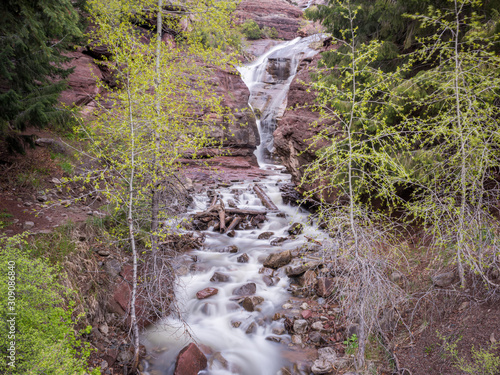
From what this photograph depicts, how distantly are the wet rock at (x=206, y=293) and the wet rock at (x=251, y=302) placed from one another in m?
0.83

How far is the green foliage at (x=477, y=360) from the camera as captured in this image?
358cm

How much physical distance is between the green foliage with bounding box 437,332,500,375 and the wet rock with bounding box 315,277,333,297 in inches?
110

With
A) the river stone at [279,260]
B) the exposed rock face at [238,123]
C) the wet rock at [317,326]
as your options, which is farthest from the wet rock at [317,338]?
the exposed rock face at [238,123]

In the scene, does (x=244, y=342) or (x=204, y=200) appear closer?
(x=244, y=342)

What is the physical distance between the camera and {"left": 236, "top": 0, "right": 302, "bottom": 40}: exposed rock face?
4553 centimetres

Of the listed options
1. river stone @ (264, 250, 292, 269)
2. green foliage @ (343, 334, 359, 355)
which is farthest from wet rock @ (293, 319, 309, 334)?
river stone @ (264, 250, 292, 269)

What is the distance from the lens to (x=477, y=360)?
12.4ft

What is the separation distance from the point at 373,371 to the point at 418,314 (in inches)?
54.2

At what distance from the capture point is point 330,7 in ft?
26.3

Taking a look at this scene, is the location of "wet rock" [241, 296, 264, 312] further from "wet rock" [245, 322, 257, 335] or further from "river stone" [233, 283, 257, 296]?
"wet rock" [245, 322, 257, 335]

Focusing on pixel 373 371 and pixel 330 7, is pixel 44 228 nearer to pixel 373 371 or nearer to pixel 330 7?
pixel 373 371

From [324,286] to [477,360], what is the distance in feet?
11.0

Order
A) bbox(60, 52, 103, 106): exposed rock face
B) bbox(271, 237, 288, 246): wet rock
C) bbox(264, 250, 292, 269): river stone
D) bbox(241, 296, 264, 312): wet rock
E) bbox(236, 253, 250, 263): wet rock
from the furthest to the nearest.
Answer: bbox(60, 52, 103, 106): exposed rock face, bbox(271, 237, 288, 246): wet rock, bbox(236, 253, 250, 263): wet rock, bbox(264, 250, 292, 269): river stone, bbox(241, 296, 264, 312): wet rock

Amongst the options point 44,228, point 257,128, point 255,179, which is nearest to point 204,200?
point 255,179
